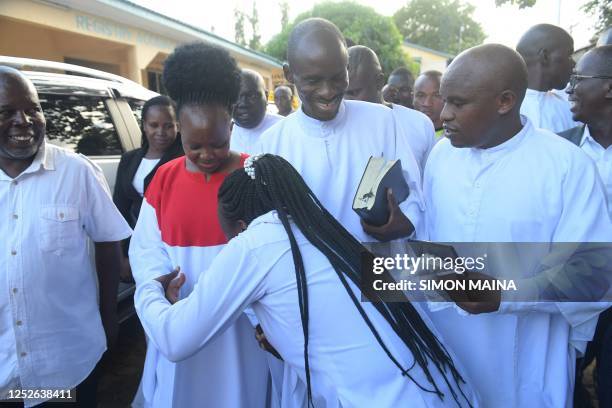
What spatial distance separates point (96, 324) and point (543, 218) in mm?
2127

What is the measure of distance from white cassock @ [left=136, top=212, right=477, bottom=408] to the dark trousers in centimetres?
106

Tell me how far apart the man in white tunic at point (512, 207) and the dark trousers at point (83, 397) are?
5.81 feet

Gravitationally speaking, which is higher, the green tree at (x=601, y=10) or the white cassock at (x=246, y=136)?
the green tree at (x=601, y=10)

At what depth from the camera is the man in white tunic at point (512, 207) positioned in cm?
177

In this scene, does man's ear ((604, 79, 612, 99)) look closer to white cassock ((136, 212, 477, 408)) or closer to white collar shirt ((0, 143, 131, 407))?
white cassock ((136, 212, 477, 408))

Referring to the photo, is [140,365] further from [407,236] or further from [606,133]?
[606,133]

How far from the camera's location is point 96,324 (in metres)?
2.34

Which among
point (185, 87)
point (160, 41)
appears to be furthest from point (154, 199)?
point (160, 41)

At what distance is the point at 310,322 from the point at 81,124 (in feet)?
10.9

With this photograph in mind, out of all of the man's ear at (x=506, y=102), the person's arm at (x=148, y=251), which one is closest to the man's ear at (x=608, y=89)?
the man's ear at (x=506, y=102)

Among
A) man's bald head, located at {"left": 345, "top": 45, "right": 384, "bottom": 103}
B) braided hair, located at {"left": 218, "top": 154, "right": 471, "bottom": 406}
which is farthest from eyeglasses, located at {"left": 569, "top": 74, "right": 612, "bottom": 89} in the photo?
braided hair, located at {"left": 218, "top": 154, "right": 471, "bottom": 406}

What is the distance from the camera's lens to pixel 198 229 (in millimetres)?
1986

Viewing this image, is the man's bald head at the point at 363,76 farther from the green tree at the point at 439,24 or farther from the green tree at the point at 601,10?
the green tree at the point at 439,24

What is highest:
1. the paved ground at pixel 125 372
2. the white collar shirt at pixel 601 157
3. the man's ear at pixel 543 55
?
the man's ear at pixel 543 55
